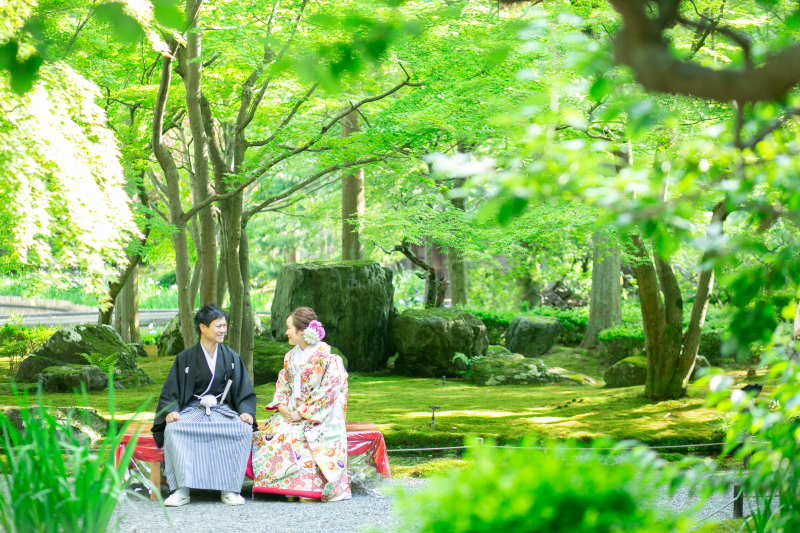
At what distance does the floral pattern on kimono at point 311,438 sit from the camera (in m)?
4.90

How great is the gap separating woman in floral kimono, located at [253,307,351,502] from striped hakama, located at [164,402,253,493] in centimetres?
19

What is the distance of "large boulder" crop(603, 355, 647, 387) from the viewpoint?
32.9 feet

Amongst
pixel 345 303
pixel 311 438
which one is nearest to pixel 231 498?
pixel 311 438

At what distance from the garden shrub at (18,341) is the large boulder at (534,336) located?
27.7 ft

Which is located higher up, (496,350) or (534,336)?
(534,336)

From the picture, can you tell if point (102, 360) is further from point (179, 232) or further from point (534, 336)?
point (534, 336)

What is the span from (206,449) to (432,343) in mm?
7419

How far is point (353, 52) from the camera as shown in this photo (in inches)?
80.9

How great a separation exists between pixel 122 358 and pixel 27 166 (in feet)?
21.1

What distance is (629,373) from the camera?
33.0 ft

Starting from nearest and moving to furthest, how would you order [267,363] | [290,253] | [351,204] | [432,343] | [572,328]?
1. [267,363]
2. [432,343]
3. [351,204]
4. [572,328]
5. [290,253]

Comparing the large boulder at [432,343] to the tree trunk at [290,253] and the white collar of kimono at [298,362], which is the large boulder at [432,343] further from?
the tree trunk at [290,253]

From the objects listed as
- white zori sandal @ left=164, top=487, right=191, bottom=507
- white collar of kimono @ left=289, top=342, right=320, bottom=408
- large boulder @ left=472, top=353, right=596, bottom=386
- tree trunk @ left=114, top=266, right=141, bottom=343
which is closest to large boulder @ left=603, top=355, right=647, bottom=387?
large boulder @ left=472, top=353, right=596, bottom=386

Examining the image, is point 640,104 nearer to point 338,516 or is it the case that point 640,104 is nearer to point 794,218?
point 794,218
